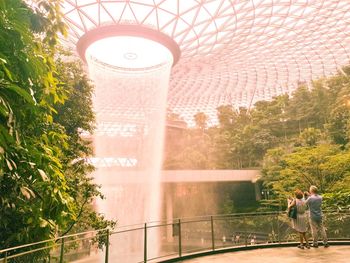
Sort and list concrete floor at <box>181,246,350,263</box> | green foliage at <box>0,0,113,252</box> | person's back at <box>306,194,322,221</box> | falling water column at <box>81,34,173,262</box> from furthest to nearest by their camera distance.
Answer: falling water column at <box>81,34,173,262</box> → person's back at <box>306,194,322,221</box> → concrete floor at <box>181,246,350,263</box> → green foliage at <box>0,0,113,252</box>

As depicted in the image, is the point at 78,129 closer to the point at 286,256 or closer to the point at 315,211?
the point at 286,256

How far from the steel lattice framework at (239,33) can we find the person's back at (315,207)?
12354 mm

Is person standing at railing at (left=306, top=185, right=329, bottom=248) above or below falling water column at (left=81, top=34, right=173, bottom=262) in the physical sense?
below

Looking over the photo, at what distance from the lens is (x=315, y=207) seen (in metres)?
9.97

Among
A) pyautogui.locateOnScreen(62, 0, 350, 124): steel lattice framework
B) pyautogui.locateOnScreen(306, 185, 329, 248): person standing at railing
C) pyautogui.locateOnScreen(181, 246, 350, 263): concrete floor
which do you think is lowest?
pyautogui.locateOnScreen(181, 246, 350, 263): concrete floor

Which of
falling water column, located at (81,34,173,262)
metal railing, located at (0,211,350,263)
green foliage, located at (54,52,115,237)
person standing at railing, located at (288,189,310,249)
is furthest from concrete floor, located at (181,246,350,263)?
falling water column, located at (81,34,173,262)

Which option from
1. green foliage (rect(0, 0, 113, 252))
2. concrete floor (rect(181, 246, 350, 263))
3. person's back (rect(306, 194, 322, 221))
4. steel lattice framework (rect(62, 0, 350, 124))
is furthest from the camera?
steel lattice framework (rect(62, 0, 350, 124))

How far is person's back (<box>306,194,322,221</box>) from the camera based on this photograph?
990 cm

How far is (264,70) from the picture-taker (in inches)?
1788

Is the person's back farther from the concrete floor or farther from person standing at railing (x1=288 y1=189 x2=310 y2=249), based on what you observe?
the concrete floor

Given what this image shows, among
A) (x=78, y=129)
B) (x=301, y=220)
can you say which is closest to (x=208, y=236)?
(x=301, y=220)

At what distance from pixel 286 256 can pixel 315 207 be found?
1991 millimetres

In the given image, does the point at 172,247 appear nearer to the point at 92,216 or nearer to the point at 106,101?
the point at 92,216

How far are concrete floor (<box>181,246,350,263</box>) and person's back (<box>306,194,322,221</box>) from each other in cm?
106
